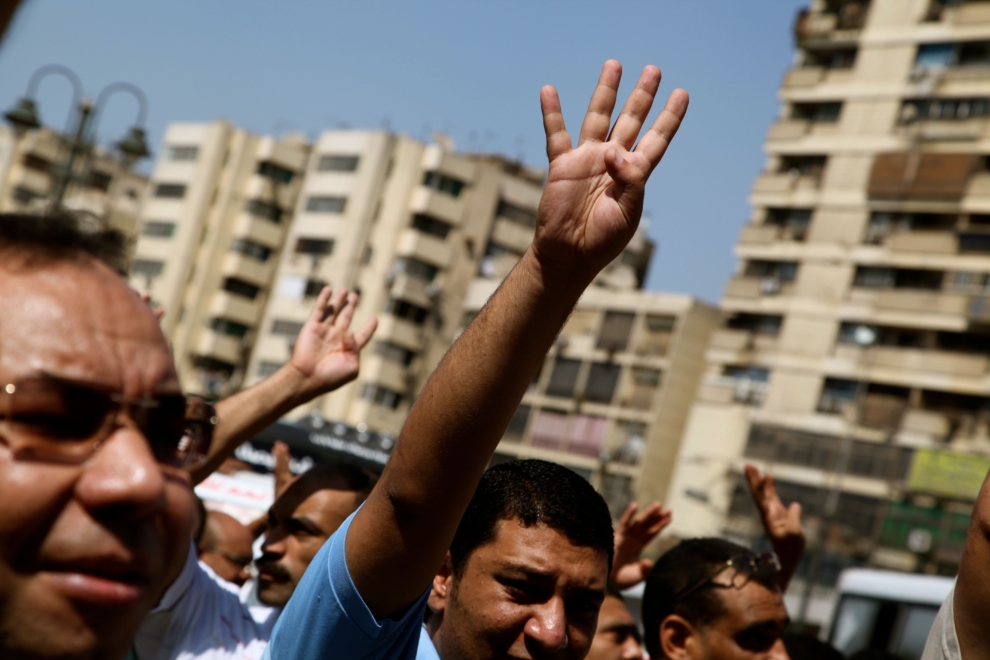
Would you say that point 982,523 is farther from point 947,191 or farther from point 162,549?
point 947,191

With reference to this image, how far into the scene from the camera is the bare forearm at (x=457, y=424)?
79.0 inches

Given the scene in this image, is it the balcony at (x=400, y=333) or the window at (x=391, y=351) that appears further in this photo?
the balcony at (x=400, y=333)

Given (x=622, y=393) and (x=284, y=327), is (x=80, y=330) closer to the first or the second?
(x=622, y=393)

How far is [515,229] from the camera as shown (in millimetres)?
58656

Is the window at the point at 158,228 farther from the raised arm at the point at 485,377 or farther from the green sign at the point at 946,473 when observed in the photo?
the raised arm at the point at 485,377

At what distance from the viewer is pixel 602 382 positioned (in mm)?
49375

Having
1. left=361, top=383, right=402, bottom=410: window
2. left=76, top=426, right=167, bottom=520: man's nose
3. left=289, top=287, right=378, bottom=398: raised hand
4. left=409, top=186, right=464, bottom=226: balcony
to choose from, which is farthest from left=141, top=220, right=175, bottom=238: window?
left=76, top=426, right=167, bottom=520: man's nose

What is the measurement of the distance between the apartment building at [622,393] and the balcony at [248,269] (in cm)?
1898

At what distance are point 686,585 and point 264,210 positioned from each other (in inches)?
2400

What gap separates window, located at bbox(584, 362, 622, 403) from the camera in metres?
49.1

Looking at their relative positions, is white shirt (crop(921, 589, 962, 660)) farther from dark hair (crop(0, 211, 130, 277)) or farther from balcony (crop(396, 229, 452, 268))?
balcony (crop(396, 229, 452, 268))

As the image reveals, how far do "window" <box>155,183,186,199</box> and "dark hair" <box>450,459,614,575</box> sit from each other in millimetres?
65667

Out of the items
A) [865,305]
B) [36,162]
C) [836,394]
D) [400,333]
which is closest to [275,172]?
[400,333]

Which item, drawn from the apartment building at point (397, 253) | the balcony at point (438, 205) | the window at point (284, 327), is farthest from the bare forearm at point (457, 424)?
the window at point (284, 327)
